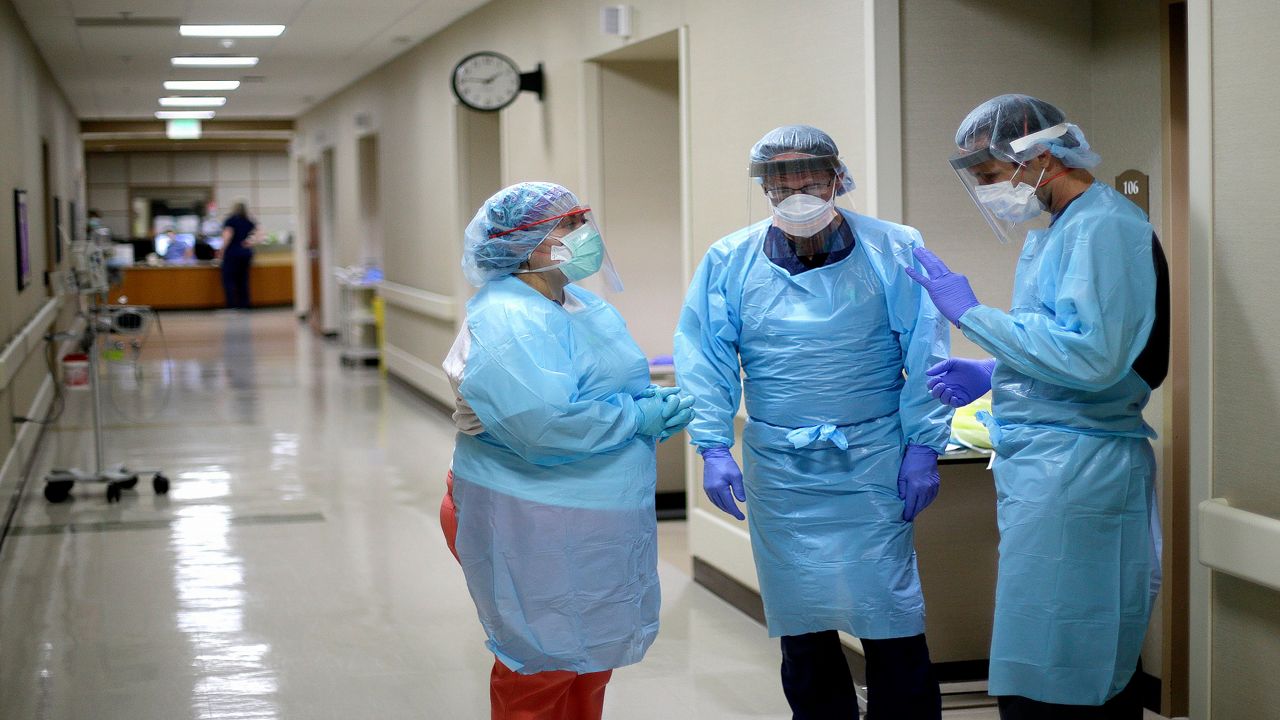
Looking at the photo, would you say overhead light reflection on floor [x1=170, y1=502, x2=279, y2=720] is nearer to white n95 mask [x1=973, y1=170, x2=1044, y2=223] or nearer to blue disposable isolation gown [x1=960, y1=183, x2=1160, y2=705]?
blue disposable isolation gown [x1=960, y1=183, x2=1160, y2=705]

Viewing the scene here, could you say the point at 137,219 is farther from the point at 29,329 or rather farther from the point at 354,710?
the point at 354,710

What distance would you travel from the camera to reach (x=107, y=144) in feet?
66.2

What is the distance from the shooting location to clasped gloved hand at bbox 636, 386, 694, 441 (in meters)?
2.50

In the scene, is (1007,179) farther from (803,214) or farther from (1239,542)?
(1239,542)

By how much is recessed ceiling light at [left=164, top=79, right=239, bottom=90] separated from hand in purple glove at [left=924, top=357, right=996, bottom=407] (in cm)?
1084

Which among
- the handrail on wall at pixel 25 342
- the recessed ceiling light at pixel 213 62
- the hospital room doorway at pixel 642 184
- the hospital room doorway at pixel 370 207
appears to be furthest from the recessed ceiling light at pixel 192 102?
the hospital room doorway at pixel 642 184

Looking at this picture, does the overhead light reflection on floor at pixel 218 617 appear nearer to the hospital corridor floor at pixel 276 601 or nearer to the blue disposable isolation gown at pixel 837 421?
the hospital corridor floor at pixel 276 601

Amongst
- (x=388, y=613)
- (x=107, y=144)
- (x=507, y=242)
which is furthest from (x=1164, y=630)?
(x=107, y=144)

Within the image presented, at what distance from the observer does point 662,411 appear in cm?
251

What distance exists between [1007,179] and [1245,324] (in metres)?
0.52

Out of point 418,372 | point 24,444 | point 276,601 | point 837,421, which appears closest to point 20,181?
point 24,444

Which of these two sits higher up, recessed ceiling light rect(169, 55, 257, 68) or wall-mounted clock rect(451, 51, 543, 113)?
recessed ceiling light rect(169, 55, 257, 68)

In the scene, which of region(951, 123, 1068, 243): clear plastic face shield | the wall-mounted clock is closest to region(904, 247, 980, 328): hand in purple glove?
region(951, 123, 1068, 243): clear plastic face shield

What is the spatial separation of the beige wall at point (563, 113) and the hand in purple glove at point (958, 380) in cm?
106
